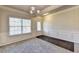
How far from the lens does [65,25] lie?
489 centimetres

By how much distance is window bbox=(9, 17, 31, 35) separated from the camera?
424 cm

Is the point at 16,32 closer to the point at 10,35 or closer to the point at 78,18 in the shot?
the point at 10,35

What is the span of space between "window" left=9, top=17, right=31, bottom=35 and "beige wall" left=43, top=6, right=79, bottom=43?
222 cm

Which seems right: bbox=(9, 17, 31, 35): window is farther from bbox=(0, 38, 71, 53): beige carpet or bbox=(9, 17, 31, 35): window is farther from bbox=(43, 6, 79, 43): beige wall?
bbox=(43, 6, 79, 43): beige wall

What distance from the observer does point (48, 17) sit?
6.77 m

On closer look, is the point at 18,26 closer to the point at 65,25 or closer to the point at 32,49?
the point at 32,49

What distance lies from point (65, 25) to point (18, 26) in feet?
11.5

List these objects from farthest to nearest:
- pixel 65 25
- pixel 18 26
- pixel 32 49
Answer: pixel 65 25, pixel 18 26, pixel 32 49

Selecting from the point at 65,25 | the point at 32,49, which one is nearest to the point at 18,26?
the point at 32,49

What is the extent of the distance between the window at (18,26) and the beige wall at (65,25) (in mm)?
2216

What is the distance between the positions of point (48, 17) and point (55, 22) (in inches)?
46.5

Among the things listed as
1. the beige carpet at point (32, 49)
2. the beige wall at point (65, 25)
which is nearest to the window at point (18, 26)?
the beige carpet at point (32, 49)
